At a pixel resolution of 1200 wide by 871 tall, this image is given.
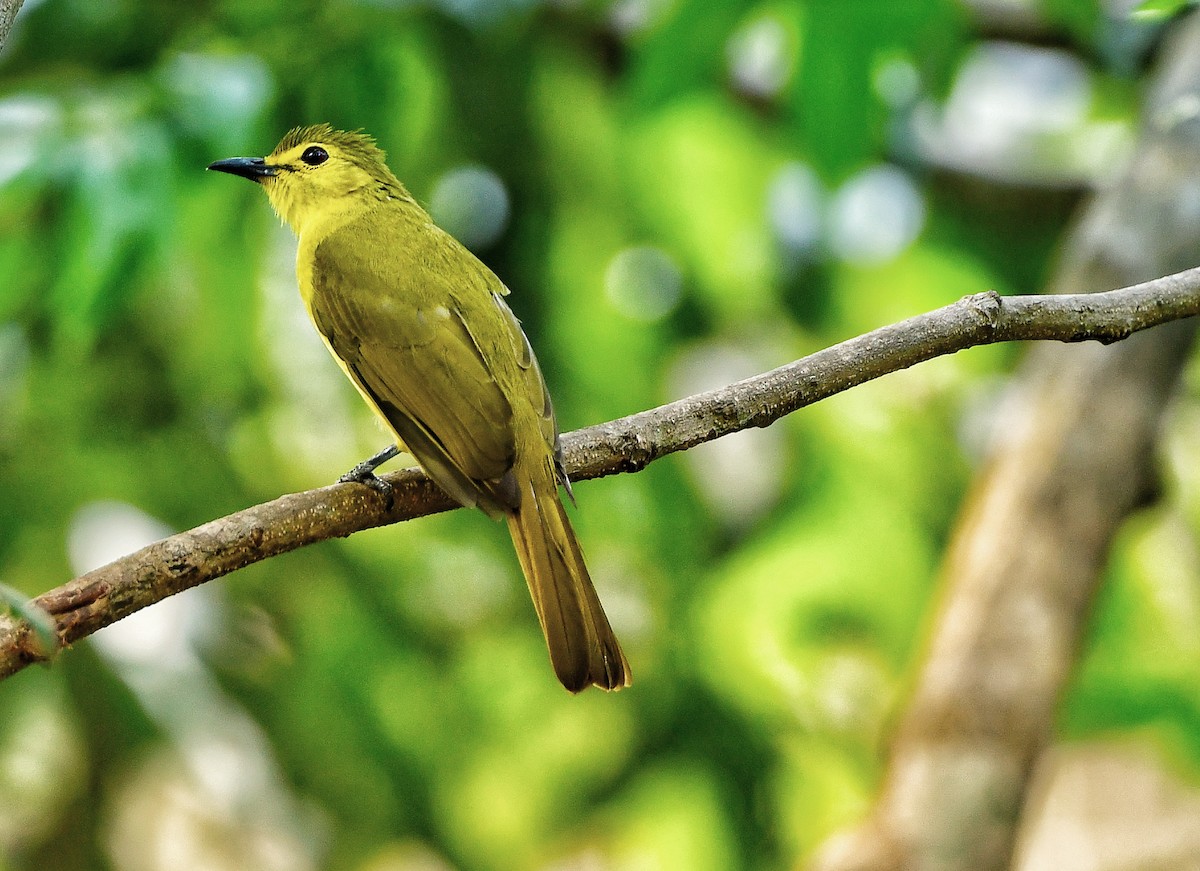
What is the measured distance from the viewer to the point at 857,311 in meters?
4.90

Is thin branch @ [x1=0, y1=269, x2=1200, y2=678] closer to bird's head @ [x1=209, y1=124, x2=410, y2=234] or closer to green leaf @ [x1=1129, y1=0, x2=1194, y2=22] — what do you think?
green leaf @ [x1=1129, y1=0, x2=1194, y2=22]

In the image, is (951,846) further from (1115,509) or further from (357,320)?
(357,320)

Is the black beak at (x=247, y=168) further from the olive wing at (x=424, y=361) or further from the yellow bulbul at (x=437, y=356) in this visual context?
the olive wing at (x=424, y=361)

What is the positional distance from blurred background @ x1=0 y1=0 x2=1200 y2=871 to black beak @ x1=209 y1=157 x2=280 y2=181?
580 millimetres

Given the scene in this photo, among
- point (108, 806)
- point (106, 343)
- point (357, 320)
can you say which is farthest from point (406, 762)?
point (357, 320)

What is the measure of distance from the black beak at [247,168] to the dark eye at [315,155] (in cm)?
8

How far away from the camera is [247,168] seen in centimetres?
305

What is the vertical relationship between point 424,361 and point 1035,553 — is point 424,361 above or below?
below

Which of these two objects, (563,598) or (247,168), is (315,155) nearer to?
(247,168)

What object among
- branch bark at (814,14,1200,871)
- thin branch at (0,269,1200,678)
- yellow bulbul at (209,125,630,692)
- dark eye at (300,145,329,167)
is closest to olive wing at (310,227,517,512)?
yellow bulbul at (209,125,630,692)

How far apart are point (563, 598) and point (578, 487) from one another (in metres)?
2.68

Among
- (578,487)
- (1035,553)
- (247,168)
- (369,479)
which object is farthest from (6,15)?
(578,487)

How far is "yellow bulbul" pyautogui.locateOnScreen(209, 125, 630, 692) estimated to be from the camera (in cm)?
236

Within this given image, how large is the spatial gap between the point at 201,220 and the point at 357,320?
5.02ft
